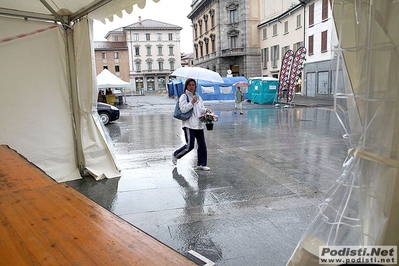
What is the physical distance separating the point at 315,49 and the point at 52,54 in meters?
27.4

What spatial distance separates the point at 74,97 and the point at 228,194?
3073 millimetres

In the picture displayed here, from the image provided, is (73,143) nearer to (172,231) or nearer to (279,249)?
(172,231)

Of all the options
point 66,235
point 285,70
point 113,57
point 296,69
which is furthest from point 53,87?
point 113,57

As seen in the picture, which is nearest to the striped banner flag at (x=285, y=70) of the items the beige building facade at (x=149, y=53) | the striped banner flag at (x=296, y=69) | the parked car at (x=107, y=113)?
the striped banner flag at (x=296, y=69)

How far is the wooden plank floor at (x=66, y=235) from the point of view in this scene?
164 centimetres

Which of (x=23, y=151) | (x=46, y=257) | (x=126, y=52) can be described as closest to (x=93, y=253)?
(x=46, y=257)

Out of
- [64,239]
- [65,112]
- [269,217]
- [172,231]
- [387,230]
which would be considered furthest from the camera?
[65,112]

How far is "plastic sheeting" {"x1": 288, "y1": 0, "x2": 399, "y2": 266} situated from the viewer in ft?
4.79

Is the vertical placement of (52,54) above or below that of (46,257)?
above

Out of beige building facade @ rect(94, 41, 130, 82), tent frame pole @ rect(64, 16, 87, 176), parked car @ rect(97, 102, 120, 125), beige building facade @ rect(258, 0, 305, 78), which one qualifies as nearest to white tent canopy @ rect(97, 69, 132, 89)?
parked car @ rect(97, 102, 120, 125)

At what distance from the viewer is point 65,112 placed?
518cm

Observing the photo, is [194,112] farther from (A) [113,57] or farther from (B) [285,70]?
(A) [113,57]

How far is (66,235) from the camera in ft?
6.11

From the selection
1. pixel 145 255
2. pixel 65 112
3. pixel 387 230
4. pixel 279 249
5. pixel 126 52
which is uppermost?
pixel 126 52
